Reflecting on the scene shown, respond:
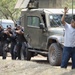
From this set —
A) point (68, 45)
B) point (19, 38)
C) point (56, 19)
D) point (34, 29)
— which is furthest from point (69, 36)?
point (19, 38)

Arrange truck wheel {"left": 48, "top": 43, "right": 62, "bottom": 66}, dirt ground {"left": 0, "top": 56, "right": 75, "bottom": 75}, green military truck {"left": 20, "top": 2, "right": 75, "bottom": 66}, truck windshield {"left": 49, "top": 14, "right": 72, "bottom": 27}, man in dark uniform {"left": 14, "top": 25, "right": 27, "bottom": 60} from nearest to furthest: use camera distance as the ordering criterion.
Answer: dirt ground {"left": 0, "top": 56, "right": 75, "bottom": 75}, truck wheel {"left": 48, "top": 43, "right": 62, "bottom": 66}, green military truck {"left": 20, "top": 2, "right": 75, "bottom": 66}, truck windshield {"left": 49, "top": 14, "right": 72, "bottom": 27}, man in dark uniform {"left": 14, "top": 25, "right": 27, "bottom": 60}

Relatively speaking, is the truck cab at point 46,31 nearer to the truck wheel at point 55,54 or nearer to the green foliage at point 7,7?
the truck wheel at point 55,54

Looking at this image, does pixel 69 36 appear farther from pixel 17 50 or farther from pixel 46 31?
pixel 17 50

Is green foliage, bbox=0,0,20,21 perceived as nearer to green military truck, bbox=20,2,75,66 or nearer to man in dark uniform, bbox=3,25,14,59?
man in dark uniform, bbox=3,25,14,59

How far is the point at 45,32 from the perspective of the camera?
13391 millimetres

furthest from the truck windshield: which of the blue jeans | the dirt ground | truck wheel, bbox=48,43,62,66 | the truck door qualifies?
the blue jeans

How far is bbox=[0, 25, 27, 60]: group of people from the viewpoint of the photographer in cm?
1522

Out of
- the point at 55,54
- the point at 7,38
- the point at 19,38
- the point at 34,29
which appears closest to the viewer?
the point at 55,54

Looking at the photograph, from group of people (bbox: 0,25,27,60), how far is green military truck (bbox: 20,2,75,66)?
38 cm

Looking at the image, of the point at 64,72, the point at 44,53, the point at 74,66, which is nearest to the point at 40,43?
the point at 44,53

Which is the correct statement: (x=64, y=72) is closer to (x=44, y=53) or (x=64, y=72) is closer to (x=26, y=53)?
(x=44, y=53)

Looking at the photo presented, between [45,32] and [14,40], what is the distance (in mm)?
2548

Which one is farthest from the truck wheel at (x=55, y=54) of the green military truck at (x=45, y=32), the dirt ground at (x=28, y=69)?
the dirt ground at (x=28, y=69)

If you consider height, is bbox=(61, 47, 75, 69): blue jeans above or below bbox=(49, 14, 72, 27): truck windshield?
below
